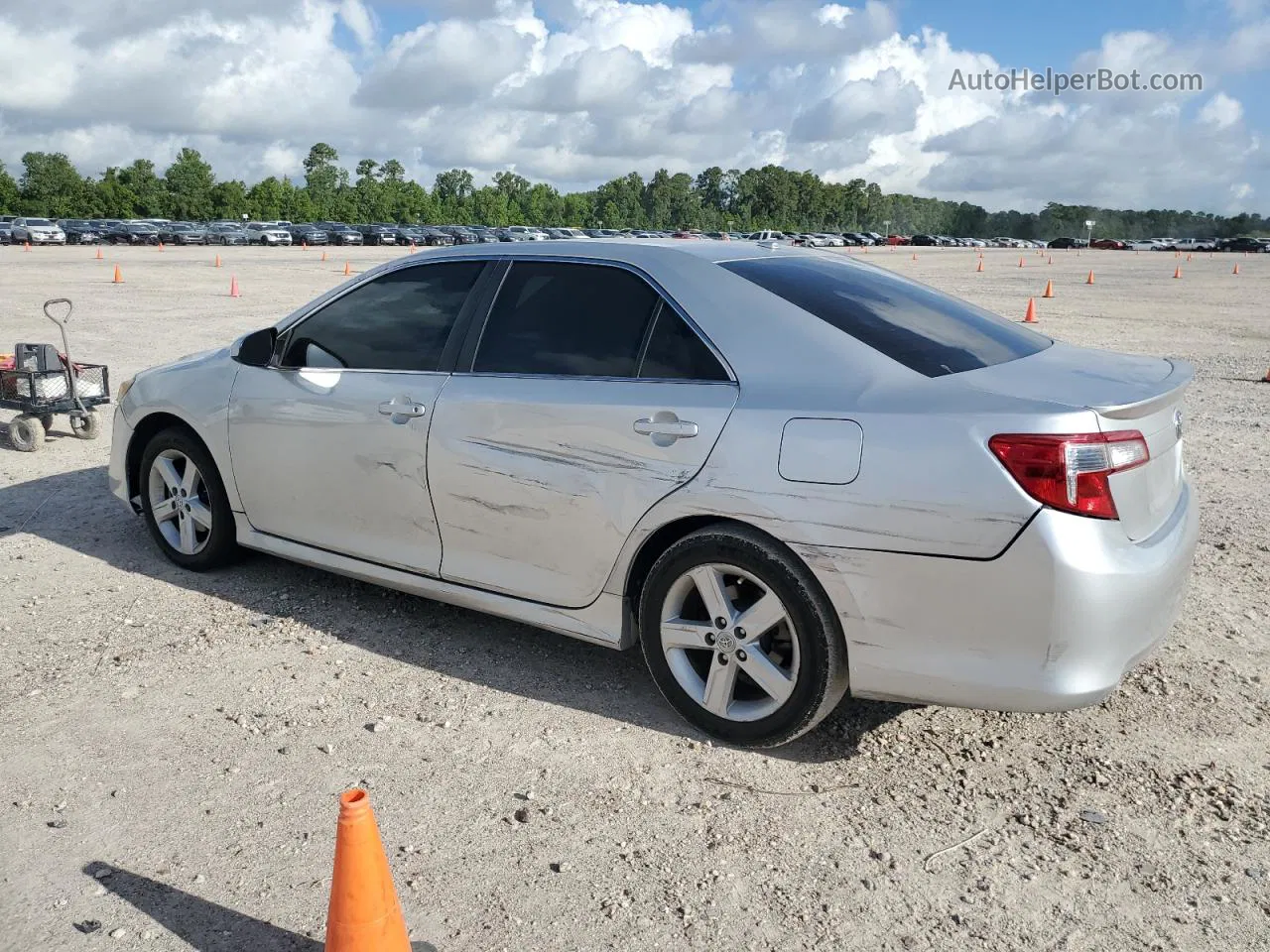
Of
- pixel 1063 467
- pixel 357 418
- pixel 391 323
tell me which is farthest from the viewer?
pixel 391 323

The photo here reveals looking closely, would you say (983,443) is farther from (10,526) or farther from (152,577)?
(10,526)

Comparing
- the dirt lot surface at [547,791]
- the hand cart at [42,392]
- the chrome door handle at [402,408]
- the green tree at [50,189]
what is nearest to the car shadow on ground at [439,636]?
the dirt lot surface at [547,791]

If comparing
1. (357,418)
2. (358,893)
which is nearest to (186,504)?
(357,418)

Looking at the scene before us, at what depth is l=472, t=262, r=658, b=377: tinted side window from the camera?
4.05m

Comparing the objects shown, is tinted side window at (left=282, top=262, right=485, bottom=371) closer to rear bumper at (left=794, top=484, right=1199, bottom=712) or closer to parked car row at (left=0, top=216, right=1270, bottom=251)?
rear bumper at (left=794, top=484, right=1199, bottom=712)

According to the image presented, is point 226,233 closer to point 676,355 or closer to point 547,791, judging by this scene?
point 676,355

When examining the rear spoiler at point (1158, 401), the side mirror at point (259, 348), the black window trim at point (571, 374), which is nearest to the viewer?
the rear spoiler at point (1158, 401)

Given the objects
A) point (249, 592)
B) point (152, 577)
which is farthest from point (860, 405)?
point (152, 577)

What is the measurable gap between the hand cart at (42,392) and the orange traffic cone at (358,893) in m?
6.68

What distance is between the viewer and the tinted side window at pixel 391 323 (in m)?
4.59

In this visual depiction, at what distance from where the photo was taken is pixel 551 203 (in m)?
144

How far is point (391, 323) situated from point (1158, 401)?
300 cm

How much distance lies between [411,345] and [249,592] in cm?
158

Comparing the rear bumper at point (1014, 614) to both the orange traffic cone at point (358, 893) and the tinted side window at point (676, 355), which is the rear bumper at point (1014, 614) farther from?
the orange traffic cone at point (358, 893)
